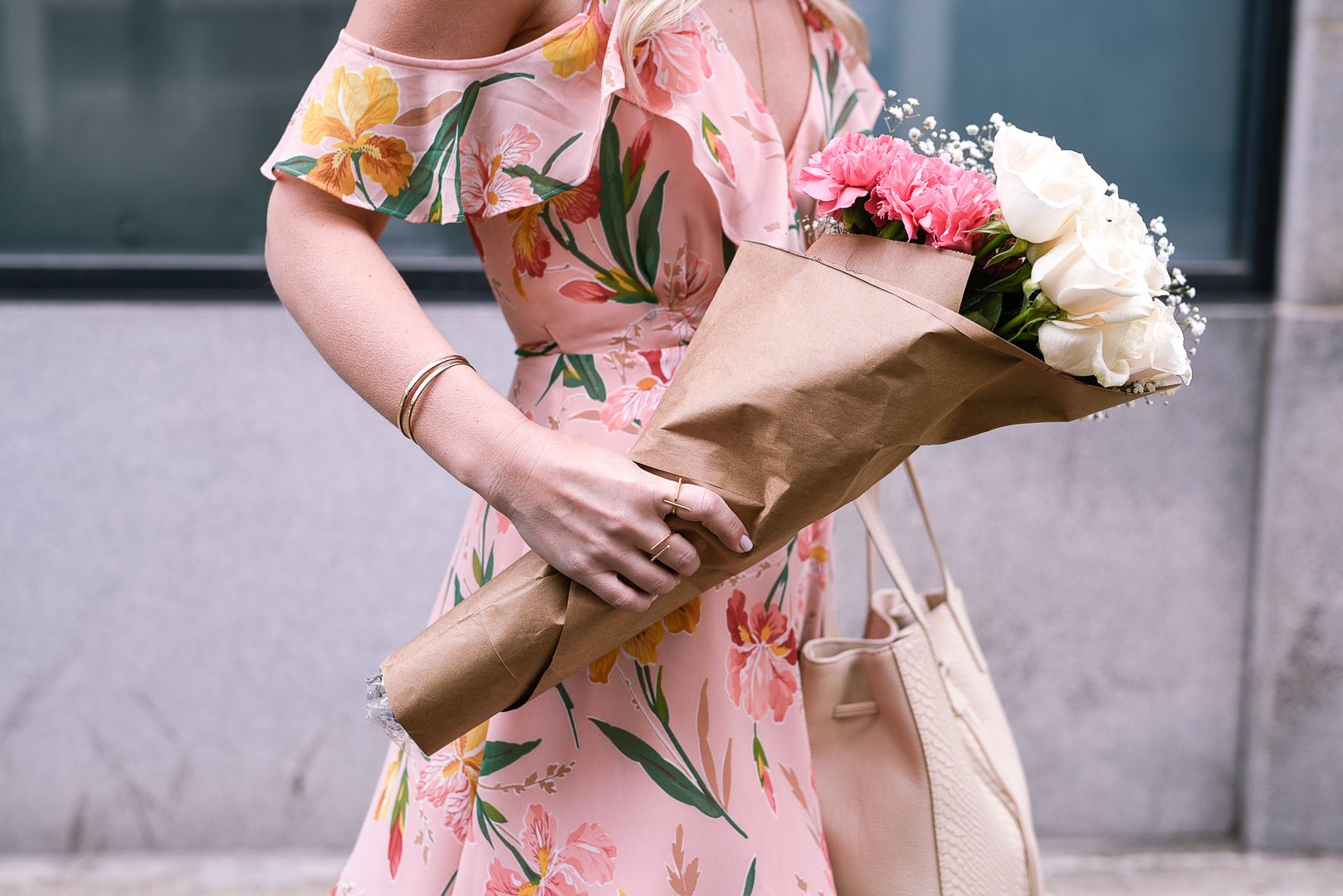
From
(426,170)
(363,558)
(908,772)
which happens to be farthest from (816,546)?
(363,558)

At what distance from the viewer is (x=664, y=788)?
0.83m

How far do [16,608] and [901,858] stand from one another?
236 cm

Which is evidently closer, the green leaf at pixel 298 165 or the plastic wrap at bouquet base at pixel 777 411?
the plastic wrap at bouquet base at pixel 777 411

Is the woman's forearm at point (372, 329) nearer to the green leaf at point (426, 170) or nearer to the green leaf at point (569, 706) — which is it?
the green leaf at point (426, 170)

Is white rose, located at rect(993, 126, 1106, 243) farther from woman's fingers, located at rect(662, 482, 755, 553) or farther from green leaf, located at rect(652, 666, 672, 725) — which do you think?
green leaf, located at rect(652, 666, 672, 725)

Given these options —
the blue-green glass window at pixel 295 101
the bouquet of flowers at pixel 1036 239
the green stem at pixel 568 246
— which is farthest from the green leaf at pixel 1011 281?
the blue-green glass window at pixel 295 101

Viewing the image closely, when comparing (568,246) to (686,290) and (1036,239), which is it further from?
(1036,239)

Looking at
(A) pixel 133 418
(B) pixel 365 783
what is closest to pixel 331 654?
(B) pixel 365 783

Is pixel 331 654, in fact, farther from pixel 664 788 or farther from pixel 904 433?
pixel 904 433

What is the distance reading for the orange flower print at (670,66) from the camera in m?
0.84

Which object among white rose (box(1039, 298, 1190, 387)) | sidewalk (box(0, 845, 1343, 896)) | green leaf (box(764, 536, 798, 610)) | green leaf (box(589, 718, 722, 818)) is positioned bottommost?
sidewalk (box(0, 845, 1343, 896))

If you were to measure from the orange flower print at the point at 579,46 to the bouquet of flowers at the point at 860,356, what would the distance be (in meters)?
0.23

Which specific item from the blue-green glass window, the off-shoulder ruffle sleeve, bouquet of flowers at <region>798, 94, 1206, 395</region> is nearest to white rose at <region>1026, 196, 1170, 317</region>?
bouquet of flowers at <region>798, 94, 1206, 395</region>

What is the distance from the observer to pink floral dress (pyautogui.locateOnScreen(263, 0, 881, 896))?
815 millimetres
